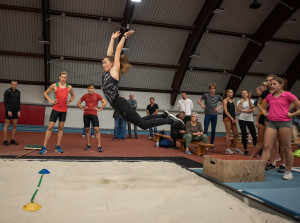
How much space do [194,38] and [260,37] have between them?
12.2ft

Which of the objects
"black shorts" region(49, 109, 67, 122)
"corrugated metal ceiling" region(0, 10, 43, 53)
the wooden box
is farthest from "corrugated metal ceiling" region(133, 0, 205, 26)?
the wooden box

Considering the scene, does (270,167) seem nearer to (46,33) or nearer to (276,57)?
(46,33)

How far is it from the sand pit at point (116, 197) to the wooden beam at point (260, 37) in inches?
Result: 427

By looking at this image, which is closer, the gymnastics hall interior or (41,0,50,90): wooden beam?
the gymnastics hall interior

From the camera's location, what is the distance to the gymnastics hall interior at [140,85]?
2568 mm

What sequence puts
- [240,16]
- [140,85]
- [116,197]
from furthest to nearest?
[140,85] < [240,16] < [116,197]

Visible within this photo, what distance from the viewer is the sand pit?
226cm

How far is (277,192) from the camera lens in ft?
9.95

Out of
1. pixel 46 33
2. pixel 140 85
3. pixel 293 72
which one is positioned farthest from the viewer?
pixel 293 72

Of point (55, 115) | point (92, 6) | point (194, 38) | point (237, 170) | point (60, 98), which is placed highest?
point (92, 6)

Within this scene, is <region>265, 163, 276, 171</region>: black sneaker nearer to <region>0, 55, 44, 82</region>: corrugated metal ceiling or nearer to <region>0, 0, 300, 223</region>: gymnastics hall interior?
<region>0, 0, 300, 223</region>: gymnastics hall interior

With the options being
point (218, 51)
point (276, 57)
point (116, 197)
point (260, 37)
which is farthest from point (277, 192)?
point (276, 57)

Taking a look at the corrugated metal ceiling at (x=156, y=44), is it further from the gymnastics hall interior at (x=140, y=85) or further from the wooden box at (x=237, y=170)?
the wooden box at (x=237, y=170)

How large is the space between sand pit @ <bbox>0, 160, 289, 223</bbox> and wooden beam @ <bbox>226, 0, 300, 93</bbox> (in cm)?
1084
